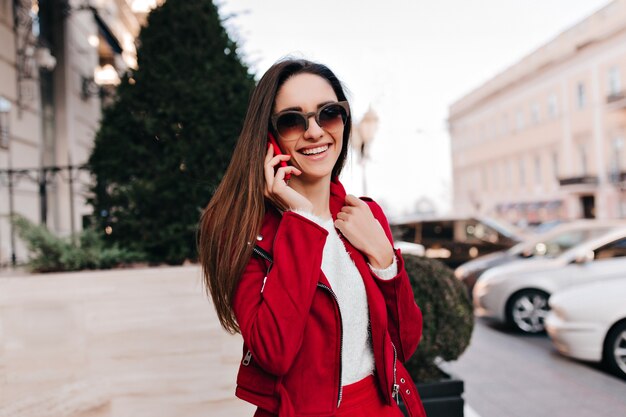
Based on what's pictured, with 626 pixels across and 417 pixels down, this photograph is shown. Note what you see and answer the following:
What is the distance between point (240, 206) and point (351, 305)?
1.41ft

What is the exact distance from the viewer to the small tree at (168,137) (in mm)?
3891

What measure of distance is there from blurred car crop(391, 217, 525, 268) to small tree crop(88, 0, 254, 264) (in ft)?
32.8

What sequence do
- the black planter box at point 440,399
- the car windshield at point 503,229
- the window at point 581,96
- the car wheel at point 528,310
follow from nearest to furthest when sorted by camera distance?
1. the black planter box at point 440,399
2. the car wheel at point 528,310
3. the car windshield at point 503,229
4. the window at point 581,96

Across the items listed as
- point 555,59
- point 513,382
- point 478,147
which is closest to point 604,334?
point 513,382

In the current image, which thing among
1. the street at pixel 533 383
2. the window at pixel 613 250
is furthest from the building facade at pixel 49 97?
the window at pixel 613 250

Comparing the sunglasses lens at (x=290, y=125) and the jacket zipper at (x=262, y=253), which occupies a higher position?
the sunglasses lens at (x=290, y=125)

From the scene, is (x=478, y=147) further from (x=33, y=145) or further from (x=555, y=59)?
(x=33, y=145)

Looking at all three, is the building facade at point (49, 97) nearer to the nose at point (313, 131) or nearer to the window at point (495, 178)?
the nose at point (313, 131)

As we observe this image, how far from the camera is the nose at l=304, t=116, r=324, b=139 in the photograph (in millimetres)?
1691

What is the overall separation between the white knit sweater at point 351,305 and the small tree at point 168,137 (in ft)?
7.27

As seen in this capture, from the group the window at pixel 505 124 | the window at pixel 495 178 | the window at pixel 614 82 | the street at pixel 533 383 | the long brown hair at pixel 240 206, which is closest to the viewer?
the long brown hair at pixel 240 206

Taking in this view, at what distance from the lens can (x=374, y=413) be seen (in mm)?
1652

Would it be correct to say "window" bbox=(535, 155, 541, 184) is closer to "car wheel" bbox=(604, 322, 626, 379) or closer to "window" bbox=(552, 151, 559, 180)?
"window" bbox=(552, 151, 559, 180)

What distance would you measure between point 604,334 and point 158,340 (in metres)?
4.99
